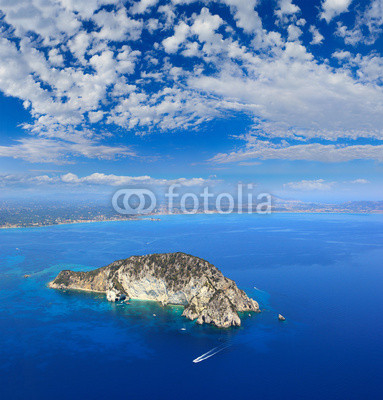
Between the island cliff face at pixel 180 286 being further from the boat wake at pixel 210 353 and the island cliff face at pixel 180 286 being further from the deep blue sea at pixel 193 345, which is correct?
the boat wake at pixel 210 353

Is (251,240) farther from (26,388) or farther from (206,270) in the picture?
(26,388)

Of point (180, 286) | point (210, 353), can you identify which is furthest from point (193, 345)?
point (180, 286)

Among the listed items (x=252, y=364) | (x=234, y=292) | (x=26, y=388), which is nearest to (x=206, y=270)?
(x=234, y=292)

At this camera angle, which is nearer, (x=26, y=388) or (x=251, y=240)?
(x=26, y=388)

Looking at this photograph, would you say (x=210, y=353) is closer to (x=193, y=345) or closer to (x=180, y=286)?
(x=193, y=345)

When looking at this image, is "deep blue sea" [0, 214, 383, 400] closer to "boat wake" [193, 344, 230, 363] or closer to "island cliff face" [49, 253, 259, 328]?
"boat wake" [193, 344, 230, 363]

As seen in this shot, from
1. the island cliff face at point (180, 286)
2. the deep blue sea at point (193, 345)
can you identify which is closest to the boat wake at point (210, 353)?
the deep blue sea at point (193, 345)

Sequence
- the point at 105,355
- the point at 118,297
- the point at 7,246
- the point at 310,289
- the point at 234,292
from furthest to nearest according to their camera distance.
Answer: the point at 7,246, the point at 310,289, the point at 118,297, the point at 234,292, the point at 105,355

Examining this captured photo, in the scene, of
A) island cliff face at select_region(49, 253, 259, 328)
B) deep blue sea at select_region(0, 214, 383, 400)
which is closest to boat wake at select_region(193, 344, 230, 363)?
deep blue sea at select_region(0, 214, 383, 400)
